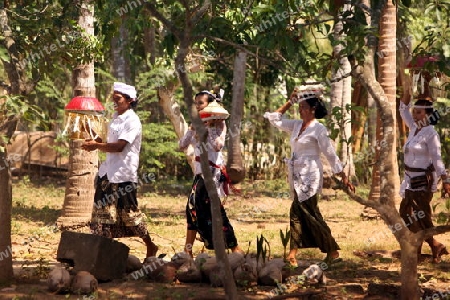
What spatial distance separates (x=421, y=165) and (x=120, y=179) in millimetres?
3170

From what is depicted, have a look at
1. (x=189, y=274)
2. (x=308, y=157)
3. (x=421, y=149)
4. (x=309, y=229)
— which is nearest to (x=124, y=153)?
(x=189, y=274)

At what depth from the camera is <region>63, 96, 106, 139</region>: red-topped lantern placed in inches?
352

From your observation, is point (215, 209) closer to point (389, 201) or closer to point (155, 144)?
point (389, 201)

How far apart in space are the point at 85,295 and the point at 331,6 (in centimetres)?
319

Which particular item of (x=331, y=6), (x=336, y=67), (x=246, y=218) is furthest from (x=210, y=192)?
(x=246, y=218)

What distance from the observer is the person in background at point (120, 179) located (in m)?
8.45

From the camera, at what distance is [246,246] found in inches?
416

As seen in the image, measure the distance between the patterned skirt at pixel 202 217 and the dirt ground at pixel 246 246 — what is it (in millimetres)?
474

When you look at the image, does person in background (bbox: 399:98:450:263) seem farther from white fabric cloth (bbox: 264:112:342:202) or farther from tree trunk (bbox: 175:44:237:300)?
tree trunk (bbox: 175:44:237:300)

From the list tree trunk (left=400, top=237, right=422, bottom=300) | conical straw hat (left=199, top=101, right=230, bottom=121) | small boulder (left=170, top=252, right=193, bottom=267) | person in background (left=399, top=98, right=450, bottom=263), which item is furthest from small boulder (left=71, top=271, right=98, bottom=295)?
person in background (left=399, top=98, right=450, bottom=263)

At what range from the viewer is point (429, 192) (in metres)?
9.16

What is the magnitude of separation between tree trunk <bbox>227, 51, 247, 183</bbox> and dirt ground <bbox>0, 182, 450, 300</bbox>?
33.6 inches

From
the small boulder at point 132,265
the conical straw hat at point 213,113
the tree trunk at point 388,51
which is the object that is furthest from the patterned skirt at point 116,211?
the tree trunk at point 388,51

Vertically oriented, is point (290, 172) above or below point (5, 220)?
above
